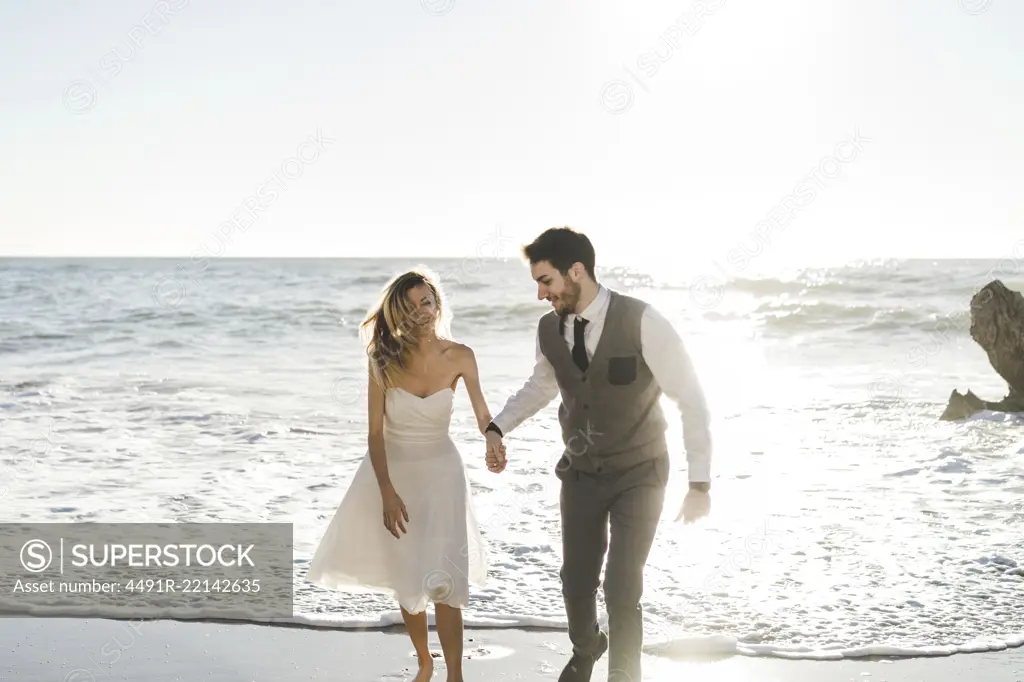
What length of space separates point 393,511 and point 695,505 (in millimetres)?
1230

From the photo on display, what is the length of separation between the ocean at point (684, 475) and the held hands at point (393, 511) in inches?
54.2

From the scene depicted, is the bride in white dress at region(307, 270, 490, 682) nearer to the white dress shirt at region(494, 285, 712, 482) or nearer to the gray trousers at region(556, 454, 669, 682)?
the gray trousers at region(556, 454, 669, 682)

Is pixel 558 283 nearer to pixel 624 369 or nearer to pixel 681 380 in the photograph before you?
pixel 624 369

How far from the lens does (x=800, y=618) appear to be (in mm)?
5320

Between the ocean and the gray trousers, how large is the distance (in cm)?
120

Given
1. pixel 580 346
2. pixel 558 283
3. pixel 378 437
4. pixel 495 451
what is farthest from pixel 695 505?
pixel 378 437

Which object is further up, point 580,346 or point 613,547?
point 580,346

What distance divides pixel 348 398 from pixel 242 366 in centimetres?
555

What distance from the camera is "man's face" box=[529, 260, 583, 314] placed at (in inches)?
153

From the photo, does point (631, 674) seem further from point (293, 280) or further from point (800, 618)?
point (293, 280)

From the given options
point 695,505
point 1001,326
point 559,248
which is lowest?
point 695,505

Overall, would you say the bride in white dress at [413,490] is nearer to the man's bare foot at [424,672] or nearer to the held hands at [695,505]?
the man's bare foot at [424,672]

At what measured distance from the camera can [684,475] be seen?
356 inches

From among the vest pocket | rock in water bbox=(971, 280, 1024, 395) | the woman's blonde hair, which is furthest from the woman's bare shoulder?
A: rock in water bbox=(971, 280, 1024, 395)
